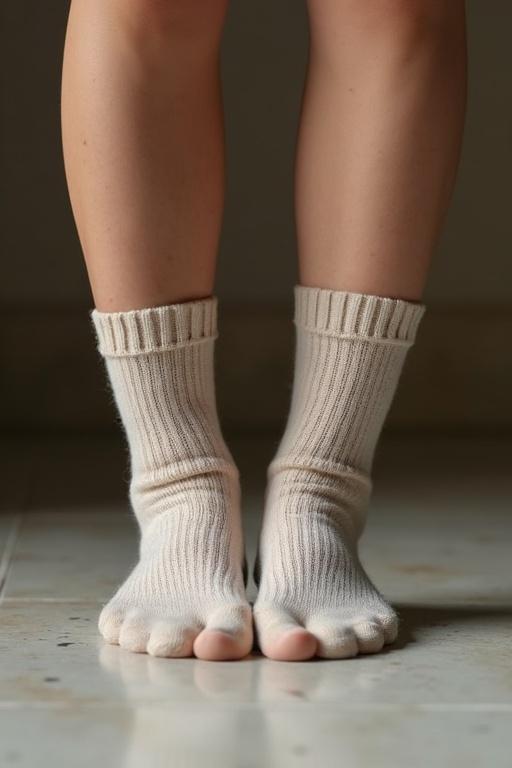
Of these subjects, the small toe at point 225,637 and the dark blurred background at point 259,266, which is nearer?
the small toe at point 225,637

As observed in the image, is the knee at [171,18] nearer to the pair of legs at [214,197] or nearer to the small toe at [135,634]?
the pair of legs at [214,197]

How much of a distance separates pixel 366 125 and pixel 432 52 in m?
0.06

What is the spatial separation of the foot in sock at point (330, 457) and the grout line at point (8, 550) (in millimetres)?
219

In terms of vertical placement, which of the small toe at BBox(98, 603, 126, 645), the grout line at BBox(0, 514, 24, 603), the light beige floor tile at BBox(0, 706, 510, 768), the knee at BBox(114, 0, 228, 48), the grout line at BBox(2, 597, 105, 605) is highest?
the knee at BBox(114, 0, 228, 48)

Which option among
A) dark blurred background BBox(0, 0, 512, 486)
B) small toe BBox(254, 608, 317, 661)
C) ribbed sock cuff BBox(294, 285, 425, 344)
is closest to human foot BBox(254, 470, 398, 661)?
small toe BBox(254, 608, 317, 661)

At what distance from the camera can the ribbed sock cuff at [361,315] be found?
2.99 feet

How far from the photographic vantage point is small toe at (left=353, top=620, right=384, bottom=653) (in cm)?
85

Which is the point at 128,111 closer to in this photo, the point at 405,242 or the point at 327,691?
the point at 405,242

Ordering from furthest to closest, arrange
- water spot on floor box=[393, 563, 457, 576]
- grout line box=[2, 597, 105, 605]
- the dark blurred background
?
the dark blurred background → water spot on floor box=[393, 563, 457, 576] → grout line box=[2, 597, 105, 605]

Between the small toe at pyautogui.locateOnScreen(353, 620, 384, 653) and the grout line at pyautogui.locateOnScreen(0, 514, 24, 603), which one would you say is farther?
the grout line at pyautogui.locateOnScreen(0, 514, 24, 603)

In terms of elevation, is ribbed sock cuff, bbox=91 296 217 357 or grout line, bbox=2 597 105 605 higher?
ribbed sock cuff, bbox=91 296 217 357

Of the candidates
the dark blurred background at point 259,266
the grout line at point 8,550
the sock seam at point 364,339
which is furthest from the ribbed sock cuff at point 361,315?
the dark blurred background at point 259,266

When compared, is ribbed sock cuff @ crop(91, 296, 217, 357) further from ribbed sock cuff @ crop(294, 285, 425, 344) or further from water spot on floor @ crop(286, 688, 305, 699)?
water spot on floor @ crop(286, 688, 305, 699)

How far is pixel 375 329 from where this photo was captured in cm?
92
